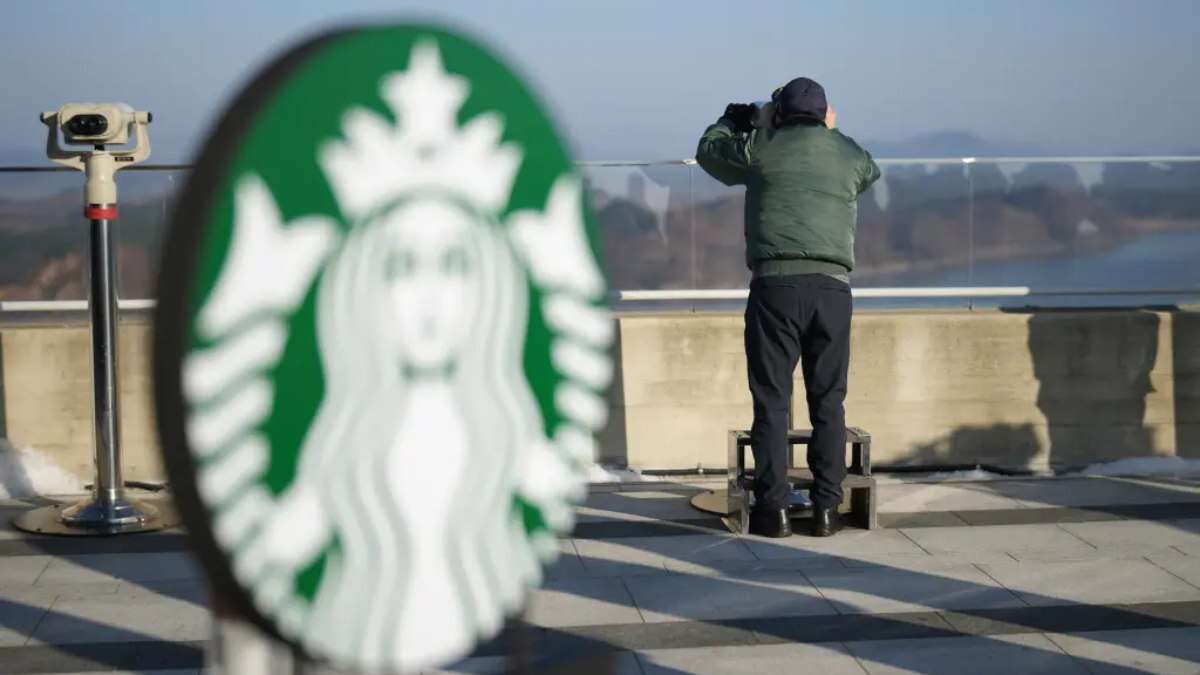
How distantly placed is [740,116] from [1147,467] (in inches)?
123


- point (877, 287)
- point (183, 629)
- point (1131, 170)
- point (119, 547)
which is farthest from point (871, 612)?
point (1131, 170)

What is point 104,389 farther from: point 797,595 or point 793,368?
point 797,595

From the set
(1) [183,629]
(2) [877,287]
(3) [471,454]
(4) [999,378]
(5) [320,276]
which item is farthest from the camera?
(2) [877,287]

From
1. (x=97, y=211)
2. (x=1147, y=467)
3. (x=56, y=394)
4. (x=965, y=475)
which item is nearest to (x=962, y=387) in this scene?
(x=965, y=475)

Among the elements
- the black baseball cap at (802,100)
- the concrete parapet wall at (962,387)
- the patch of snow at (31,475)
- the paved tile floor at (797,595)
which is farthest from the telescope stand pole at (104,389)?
the black baseball cap at (802,100)

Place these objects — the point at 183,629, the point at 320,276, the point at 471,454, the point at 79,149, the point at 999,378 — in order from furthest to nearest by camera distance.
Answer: the point at 999,378
the point at 79,149
the point at 183,629
the point at 471,454
the point at 320,276

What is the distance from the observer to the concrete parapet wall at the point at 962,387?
850 cm

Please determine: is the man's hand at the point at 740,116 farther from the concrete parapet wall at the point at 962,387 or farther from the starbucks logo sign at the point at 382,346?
the starbucks logo sign at the point at 382,346

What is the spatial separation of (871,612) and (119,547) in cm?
311

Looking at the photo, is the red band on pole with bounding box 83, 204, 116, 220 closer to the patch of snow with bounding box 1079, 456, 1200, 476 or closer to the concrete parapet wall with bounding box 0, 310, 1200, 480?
the concrete parapet wall with bounding box 0, 310, 1200, 480

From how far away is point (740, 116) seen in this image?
23.5ft

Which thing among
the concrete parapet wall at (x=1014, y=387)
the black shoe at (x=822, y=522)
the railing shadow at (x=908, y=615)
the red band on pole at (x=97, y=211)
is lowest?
the railing shadow at (x=908, y=615)

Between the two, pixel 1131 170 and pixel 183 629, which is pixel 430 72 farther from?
pixel 1131 170

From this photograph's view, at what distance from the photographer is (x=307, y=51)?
6.15 feet
